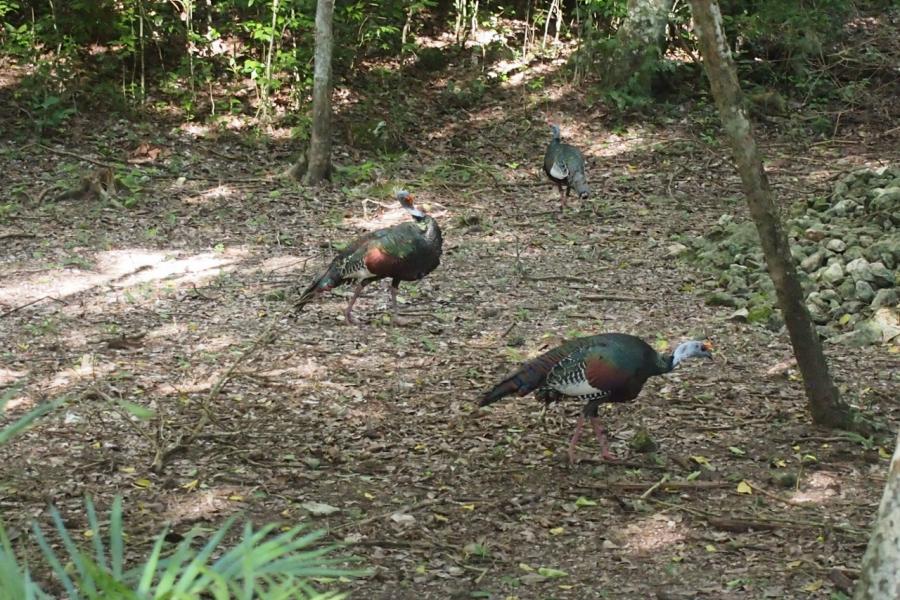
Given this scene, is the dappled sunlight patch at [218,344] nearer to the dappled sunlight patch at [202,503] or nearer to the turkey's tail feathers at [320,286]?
the turkey's tail feathers at [320,286]

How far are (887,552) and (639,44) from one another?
1229cm

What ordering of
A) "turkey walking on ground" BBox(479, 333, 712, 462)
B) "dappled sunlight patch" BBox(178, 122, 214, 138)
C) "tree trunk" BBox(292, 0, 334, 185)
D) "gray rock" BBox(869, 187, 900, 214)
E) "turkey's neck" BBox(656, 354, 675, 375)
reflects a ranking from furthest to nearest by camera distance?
1. "dappled sunlight patch" BBox(178, 122, 214, 138)
2. "tree trunk" BBox(292, 0, 334, 185)
3. "gray rock" BBox(869, 187, 900, 214)
4. "turkey's neck" BBox(656, 354, 675, 375)
5. "turkey walking on ground" BBox(479, 333, 712, 462)

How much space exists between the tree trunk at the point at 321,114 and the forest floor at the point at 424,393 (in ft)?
1.57

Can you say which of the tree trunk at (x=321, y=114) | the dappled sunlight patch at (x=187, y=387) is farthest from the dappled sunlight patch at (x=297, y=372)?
the tree trunk at (x=321, y=114)

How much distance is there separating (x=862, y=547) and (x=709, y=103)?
35.9 ft

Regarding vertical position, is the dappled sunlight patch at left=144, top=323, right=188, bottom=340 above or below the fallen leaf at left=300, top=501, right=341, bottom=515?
below

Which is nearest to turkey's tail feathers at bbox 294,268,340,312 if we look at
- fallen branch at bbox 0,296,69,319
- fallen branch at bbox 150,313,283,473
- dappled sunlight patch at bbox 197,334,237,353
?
dappled sunlight patch at bbox 197,334,237,353

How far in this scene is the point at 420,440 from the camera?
224 inches

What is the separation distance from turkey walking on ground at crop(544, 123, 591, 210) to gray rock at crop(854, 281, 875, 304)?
12.0 ft

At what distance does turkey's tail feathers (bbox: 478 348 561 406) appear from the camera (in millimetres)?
5277

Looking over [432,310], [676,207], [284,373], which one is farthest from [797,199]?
[284,373]

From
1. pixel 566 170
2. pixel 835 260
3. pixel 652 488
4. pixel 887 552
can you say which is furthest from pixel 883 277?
pixel 887 552

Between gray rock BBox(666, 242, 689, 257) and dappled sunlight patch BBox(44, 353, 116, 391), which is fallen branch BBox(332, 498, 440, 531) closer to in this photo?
dappled sunlight patch BBox(44, 353, 116, 391)

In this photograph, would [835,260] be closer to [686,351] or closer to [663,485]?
[686,351]
